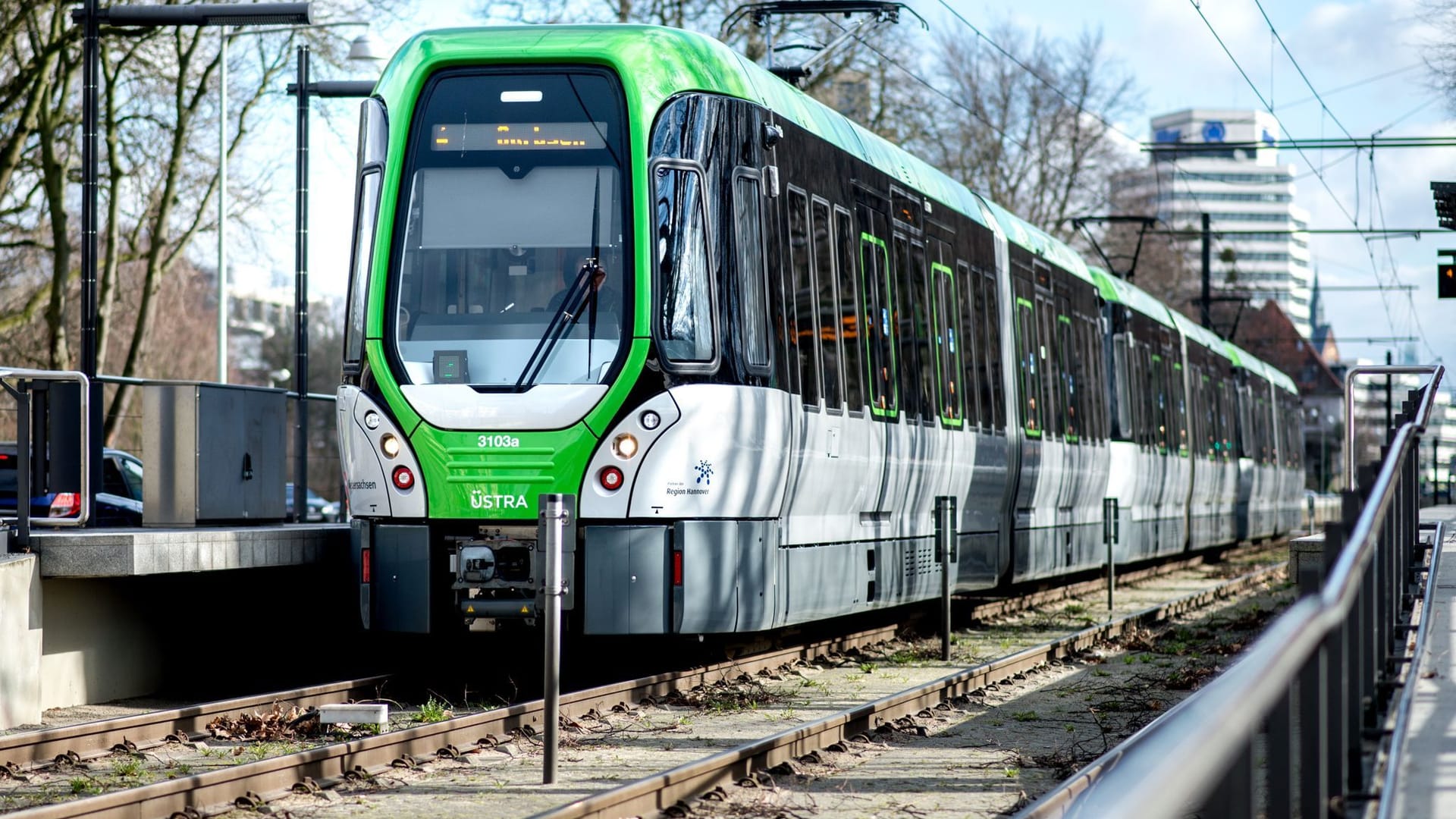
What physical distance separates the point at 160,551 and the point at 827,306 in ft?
14.8

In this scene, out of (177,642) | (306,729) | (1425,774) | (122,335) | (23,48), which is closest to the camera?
(1425,774)

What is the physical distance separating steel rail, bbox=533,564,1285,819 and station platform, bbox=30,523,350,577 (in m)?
4.10

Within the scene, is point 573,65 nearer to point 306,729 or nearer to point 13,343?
point 306,729

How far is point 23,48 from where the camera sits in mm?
30719

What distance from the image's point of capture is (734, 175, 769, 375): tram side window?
454 inches

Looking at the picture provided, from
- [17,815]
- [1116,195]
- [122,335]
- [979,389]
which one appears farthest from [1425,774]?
[1116,195]

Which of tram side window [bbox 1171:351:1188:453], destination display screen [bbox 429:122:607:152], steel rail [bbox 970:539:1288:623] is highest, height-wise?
destination display screen [bbox 429:122:607:152]

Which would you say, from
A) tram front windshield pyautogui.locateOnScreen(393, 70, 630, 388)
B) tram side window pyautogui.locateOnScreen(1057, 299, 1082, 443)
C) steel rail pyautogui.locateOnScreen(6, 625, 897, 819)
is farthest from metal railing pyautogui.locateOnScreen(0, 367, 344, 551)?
tram side window pyautogui.locateOnScreen(1057, 299, 1082, 443)

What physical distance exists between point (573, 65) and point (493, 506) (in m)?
2.62

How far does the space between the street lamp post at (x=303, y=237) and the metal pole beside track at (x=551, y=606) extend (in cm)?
988

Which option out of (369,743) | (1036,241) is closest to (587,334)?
(369,743)

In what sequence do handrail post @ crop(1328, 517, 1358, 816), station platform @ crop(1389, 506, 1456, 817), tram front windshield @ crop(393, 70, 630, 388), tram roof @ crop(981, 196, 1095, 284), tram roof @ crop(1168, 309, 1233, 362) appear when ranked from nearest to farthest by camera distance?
handrail post @ crop(1328, 517, 1358, 816) → station platform @ crop(1389, 506, 1456, 817) → tram front windshield @ crop(393, 70, 630, 388) → tram roof @ crop(981, 196, 1095, 284) → tram roof @ crop(1168, 309, 1233, 362)

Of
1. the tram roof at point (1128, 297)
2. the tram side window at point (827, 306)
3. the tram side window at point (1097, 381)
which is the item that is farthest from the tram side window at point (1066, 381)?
the tram side window at point (827, 306)

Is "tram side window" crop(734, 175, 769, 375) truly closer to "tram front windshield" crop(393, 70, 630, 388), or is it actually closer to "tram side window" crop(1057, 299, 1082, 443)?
"tram front windshield" crop(393, 70, 630, 388)
